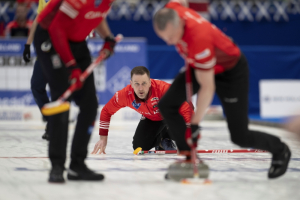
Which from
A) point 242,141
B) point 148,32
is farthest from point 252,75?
point 242,141

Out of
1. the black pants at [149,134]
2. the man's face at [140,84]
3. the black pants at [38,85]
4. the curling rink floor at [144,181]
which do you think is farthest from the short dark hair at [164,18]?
the black pants at [38,85]

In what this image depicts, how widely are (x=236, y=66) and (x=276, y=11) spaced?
10.4m

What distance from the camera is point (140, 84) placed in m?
3.73

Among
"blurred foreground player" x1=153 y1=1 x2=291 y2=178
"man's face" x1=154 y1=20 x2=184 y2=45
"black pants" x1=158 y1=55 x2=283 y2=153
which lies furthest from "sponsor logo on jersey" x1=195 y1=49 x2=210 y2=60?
"black pants" x1=158 y1=55 x2=283 y2=153

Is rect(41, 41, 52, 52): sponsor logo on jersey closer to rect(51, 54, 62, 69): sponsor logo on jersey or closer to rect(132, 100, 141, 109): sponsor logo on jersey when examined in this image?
rect(51, 54, 62, 69): sponsor logo on jersey

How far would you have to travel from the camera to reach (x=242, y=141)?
270cm

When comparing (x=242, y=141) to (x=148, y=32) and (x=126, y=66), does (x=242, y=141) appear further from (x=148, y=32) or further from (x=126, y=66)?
(x=148, y=32)

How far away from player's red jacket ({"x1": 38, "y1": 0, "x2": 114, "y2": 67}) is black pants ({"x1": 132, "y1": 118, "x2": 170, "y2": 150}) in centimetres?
178

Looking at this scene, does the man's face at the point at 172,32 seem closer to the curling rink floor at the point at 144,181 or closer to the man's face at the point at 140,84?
the curling rink floor at the point at 144,181

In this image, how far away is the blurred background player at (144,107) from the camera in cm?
372

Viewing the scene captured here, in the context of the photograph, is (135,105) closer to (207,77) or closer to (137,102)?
(137,102)

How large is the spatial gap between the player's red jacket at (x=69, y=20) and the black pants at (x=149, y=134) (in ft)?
5.85

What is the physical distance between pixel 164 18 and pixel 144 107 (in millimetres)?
1754

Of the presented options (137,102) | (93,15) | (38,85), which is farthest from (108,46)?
(38,85)
